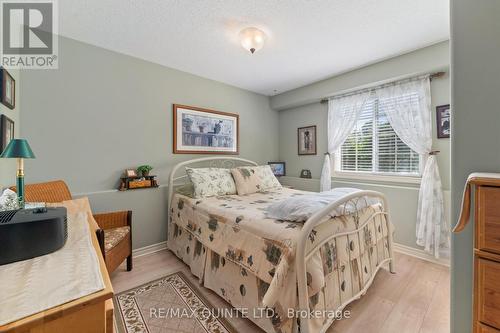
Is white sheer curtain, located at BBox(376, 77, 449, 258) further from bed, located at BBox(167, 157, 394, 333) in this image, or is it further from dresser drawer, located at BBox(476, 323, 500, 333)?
dresser drawer, located at BBox(476, 323, 500, 333)

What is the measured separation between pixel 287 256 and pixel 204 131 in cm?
243

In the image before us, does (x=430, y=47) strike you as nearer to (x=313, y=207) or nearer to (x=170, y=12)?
(x=313, y=207)

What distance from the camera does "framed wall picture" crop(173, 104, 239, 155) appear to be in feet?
9.77

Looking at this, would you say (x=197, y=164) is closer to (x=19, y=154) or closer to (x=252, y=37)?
(x=252, y=37)

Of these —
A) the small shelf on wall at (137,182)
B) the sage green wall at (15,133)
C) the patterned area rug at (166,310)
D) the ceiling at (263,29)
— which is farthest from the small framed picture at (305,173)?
the sage green wall at (15,133)

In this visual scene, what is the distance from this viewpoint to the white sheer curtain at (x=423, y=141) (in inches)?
93.0

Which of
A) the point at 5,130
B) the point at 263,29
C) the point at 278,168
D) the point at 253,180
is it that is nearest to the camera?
the point at 5,130

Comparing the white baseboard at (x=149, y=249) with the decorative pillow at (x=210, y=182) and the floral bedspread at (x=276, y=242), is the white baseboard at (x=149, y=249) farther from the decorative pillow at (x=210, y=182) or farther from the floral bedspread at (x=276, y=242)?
the decorative pillow at (x=210, y=182)

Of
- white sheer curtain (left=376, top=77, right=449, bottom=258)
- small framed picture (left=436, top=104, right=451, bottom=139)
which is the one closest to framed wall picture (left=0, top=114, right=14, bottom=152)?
white sheer curtain (left=376, top=77, right=449, bottom=258)

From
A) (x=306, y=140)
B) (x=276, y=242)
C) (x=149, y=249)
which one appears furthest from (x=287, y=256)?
(x=306, y=140)

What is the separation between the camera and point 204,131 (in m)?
3.22

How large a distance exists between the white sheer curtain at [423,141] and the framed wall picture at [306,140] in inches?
46.6

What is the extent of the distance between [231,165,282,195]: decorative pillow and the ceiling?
1.46 meters

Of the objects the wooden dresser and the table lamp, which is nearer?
the wooden dresser
